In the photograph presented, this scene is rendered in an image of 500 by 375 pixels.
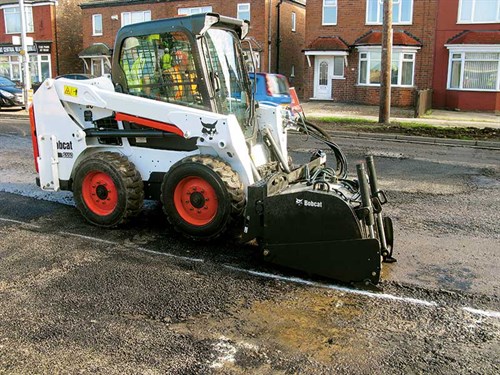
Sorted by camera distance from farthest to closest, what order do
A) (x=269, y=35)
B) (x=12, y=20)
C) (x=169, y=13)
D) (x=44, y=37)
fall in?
(x=12, y=20) → (x=44, y=37) → (x=169, y=13) → (x=269, y=35)

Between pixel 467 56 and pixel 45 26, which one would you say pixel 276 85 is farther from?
pixel 45 26

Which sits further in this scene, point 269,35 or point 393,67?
point 269,35

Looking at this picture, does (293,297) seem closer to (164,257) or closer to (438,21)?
(164,257)

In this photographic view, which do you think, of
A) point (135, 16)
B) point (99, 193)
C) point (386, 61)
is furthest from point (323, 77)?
point (99, 193)

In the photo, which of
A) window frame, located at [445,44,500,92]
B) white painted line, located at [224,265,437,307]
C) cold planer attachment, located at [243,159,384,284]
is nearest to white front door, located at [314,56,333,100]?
window frame, located at [445,44,500,92]

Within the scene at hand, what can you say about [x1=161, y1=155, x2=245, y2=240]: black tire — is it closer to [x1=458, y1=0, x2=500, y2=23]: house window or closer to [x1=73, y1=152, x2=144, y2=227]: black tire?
[x1=73, y1=152, x2=144, y2=227]: black tire

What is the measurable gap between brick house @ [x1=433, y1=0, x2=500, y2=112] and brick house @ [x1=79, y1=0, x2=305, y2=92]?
31.5ft

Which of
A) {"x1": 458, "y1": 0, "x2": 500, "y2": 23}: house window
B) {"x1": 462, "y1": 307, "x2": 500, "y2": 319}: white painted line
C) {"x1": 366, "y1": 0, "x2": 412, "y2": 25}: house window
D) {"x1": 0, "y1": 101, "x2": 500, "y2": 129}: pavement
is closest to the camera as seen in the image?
{"x1": 462, "y1": 307, "x2": 500, "y2": 319}: white painted line

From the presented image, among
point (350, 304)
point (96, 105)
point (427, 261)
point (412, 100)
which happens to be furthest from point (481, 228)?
point (412, 100)

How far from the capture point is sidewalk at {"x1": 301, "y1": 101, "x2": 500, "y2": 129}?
782 inches

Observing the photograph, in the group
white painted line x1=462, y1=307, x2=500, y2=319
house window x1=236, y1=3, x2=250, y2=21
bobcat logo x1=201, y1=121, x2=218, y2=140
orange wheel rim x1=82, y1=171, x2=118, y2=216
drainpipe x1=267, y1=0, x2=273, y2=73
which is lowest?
white painted line x1=462, y1=307, x2=500, y2=319

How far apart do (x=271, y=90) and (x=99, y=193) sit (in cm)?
1120

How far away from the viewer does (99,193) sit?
665 cm

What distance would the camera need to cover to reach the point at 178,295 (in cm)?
489
